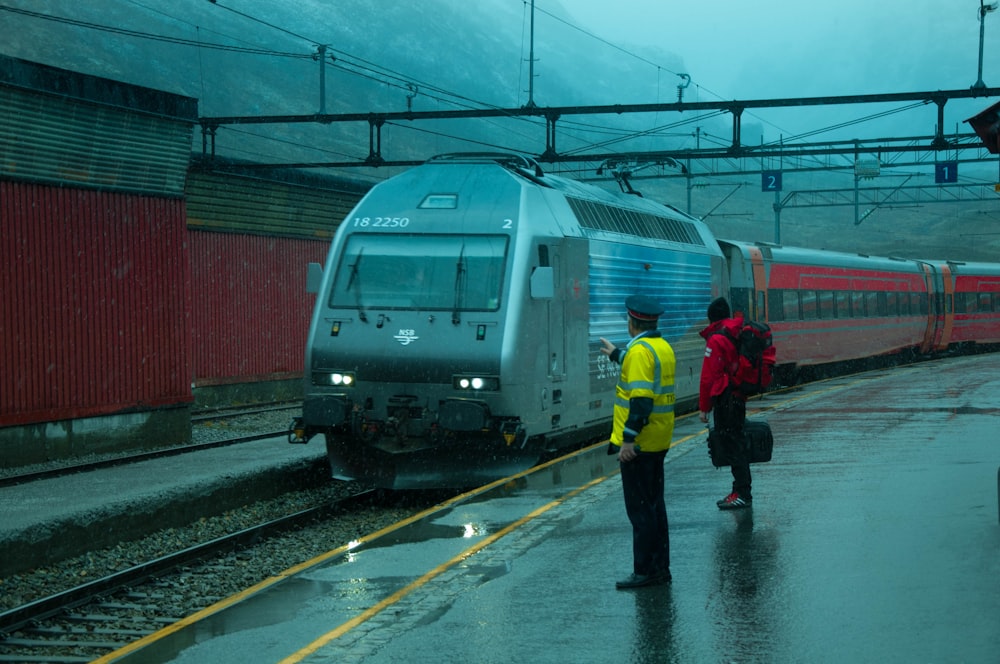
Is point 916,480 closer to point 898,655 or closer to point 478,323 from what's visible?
point 478,323

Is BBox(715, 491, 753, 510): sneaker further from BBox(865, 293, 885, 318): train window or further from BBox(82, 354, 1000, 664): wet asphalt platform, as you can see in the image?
BBox(865, 293, 885, 318): train window

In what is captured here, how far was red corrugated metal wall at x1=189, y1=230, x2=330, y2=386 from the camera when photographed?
23172mm

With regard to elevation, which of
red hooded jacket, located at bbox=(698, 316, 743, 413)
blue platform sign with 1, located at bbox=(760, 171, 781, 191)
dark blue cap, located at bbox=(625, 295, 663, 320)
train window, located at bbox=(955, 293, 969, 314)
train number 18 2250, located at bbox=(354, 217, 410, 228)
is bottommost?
red hooded jacket, located at bbox=(698, 316, 743, 413)

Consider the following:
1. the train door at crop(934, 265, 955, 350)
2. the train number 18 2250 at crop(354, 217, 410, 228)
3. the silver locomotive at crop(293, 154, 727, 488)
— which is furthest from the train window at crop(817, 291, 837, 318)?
the train number 18 2250 at crop(354, 217, 410, 228)

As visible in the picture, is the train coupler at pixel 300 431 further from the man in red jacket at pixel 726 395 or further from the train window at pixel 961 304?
the train window at pixel 961 304

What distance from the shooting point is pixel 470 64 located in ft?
561

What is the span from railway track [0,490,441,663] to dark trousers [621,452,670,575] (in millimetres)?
3422

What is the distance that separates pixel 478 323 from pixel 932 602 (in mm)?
6099

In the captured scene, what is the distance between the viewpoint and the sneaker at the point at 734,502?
9703 millimetres

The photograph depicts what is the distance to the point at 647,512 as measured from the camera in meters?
7.49

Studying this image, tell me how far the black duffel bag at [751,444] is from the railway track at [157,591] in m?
3.71

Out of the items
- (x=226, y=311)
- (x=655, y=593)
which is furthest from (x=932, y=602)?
(x=226, y=311)

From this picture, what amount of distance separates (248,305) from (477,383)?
45.3 ft

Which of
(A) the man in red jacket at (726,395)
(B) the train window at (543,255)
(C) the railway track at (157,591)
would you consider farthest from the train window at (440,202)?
(A) the man in red jacket at (726,395)
